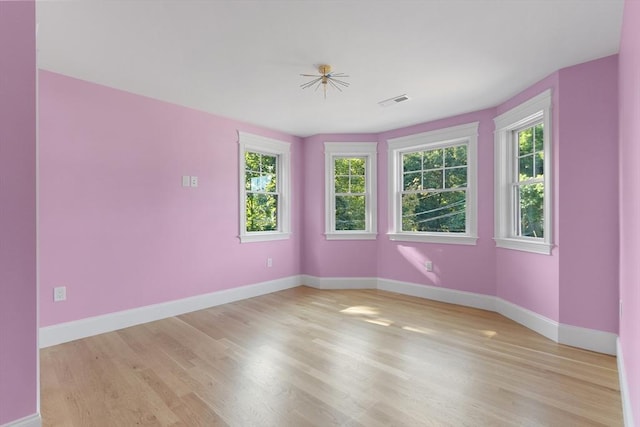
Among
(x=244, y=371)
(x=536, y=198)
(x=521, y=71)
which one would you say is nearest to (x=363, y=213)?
(x=536, y=198)

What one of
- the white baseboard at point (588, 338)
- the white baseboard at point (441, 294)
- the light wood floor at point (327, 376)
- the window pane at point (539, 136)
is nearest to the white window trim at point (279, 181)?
the light wood floor at point (327, 376)

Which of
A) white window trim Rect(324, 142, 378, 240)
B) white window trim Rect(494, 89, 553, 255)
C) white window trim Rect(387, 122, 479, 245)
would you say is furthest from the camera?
white window trim Rect(324, 142, 378, 240)

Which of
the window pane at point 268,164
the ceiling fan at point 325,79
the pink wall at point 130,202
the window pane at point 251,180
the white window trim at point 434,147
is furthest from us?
the window pane at point 268,164

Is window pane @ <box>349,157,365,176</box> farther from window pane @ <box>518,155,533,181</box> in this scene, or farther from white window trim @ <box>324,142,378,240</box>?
window pane @ <box>518,155,533,181</box>

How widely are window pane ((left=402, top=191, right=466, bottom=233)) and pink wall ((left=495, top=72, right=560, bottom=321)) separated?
68 cm

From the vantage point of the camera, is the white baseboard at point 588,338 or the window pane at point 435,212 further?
the window pane at point 435,212

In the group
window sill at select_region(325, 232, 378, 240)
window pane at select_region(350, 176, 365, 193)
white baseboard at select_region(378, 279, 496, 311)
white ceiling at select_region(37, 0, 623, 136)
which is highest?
white ceiling at select_region(37, 0, 623, 136)

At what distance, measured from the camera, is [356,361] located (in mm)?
2508

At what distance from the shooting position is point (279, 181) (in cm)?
501

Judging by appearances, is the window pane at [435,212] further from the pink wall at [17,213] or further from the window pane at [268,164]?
the pink wall at [17,213]

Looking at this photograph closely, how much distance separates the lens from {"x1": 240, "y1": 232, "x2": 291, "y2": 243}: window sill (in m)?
4.42

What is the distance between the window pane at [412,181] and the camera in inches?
180

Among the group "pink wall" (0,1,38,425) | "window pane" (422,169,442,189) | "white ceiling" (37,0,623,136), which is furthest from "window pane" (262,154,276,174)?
"pink wall" (0,1,38,425)

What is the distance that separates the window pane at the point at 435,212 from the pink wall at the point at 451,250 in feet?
0.81
